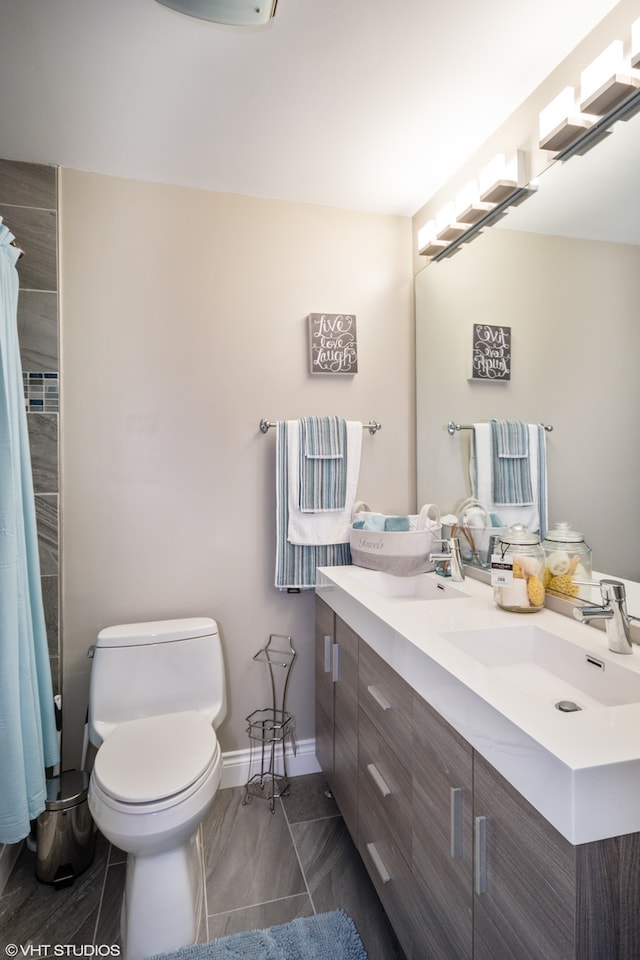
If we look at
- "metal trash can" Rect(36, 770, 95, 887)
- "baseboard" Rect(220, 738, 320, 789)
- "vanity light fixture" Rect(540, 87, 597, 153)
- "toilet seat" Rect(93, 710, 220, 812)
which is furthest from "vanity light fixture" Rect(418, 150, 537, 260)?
"metal trash can" Rect(36, 770, 95, 887)

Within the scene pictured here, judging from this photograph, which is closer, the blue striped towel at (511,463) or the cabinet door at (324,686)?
the blue striped towel at (511,463)

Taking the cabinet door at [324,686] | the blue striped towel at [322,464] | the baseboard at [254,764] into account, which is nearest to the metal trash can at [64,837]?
the baseboard at [254,764]

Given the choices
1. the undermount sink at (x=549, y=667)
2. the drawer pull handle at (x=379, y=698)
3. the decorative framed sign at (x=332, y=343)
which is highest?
the decorative framed sign at (x=332, y=343)

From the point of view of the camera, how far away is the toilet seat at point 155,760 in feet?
4.47

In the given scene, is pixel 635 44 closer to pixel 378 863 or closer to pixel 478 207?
Answer: pixel 478 207

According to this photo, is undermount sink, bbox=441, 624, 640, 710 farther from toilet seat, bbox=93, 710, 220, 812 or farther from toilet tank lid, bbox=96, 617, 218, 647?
toilet tank lid, bbox=96, 617, 218, 647

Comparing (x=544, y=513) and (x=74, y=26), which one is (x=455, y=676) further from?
(x=74, y=26)

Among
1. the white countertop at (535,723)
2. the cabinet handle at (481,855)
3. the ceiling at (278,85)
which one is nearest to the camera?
the white countertop at (535,723)

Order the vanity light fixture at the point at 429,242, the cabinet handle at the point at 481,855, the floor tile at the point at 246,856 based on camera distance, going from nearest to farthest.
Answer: the cabinet handle at the point at 481,855, the floor tile at the point at 246,856, the vanity light fixture at the point at 429,242

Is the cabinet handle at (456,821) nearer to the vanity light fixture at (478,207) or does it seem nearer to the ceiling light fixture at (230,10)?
the vanity light fixture at (478,207)

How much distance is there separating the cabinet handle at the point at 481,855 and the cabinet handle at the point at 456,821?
0.06 metres

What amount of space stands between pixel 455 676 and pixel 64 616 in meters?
1.54

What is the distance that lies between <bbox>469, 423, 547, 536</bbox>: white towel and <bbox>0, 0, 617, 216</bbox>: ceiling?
100 cm

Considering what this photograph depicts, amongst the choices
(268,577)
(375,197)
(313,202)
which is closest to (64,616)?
(268,577)
